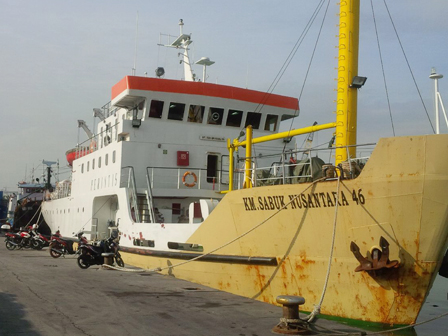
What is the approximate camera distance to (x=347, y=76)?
9.16 m

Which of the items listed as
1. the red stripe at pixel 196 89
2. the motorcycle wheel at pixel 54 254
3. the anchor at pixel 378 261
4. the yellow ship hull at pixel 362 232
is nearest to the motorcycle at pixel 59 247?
the motorcycle wheel at pixel 54 254

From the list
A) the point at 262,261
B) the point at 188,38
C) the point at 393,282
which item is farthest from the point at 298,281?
the point at 188,38

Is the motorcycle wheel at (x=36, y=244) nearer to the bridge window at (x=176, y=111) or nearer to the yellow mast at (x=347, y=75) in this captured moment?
the bridge window at (x=176, y=111)

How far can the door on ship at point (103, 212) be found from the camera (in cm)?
1595

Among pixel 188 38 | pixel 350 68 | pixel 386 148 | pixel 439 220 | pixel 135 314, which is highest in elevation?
pixel 188 38

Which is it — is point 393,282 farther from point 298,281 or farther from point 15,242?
point 15,242

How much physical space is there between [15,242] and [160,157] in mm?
8949

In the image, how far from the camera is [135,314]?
7.32 meters

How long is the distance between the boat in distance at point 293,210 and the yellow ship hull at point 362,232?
0.6 inches

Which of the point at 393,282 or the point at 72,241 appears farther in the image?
the point at 72,241

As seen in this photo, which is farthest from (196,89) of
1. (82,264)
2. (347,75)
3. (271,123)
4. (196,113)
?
(347,75)

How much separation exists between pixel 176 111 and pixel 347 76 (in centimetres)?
665

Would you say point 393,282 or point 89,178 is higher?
point 89,178

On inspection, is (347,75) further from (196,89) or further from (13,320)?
(13,320)
